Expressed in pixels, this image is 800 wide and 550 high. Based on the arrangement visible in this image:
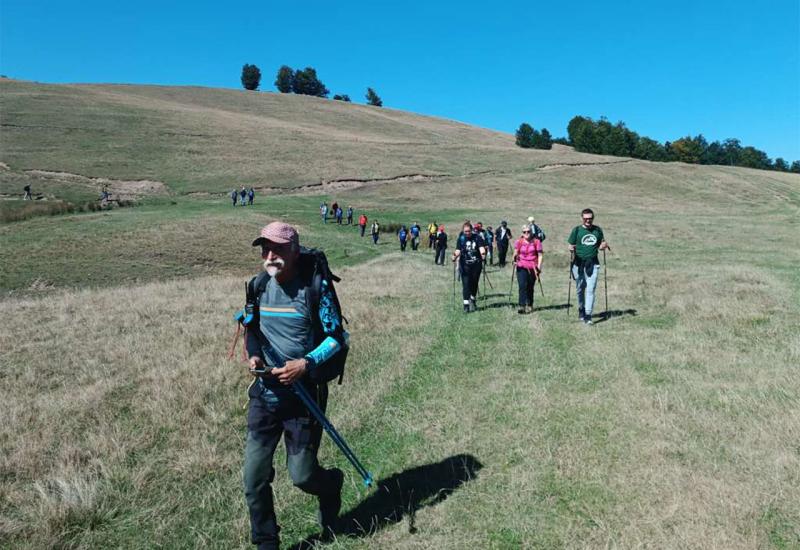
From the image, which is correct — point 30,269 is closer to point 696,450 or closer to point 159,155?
point 696,450

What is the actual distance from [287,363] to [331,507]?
1.33 m

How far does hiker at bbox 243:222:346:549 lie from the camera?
4.19m

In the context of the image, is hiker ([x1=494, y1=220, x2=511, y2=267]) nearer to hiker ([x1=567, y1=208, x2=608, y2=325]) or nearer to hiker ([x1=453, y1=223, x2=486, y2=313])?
hiker ([x1=453, y1=223, x2=486, y2=313])

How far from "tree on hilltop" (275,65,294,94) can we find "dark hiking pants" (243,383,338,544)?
17870 cm

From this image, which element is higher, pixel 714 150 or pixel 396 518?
pixel 714 150

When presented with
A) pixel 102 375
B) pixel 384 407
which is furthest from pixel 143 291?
pixel 384 407

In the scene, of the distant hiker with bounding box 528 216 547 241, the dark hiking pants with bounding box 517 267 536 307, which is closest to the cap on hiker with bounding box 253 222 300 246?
the dark hiking pants with bounding box 517 267 536 307

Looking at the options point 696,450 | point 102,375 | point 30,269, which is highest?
point 696,450

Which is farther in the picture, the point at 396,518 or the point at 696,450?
the point at 696,450

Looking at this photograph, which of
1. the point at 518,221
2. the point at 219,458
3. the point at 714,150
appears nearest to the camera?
the point at 219,458

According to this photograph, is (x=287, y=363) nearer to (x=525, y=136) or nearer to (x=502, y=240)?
(x=502, y=240)

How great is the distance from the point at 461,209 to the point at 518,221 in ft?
26.1

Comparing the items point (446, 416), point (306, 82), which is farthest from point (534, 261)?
point (306, 82)

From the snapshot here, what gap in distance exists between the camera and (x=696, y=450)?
542cm
